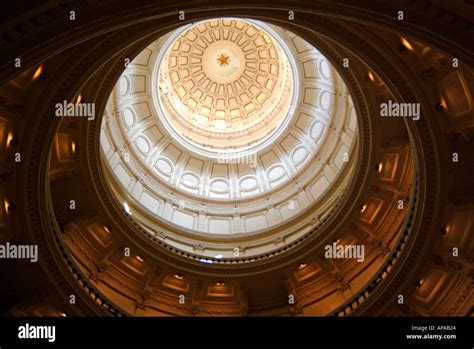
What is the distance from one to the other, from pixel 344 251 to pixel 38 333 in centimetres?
1715

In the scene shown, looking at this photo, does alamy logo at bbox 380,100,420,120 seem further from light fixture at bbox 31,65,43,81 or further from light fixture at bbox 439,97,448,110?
light fixture at bbox 31,65,43,81

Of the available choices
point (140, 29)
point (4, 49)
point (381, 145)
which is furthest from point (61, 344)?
point (381, 145)

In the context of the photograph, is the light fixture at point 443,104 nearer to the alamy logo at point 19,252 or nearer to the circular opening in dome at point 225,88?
the alamy logo at point 19,252

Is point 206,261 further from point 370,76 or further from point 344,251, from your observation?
point 370,76

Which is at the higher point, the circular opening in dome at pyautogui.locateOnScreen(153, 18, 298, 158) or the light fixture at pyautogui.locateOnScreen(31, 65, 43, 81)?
the circular opening in dome at pyautogui.locateOnScreen(153, 18, 298, 158)

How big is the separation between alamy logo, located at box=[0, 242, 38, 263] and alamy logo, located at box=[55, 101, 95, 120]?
508 cm

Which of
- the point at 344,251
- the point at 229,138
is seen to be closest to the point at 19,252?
the point at 344,251

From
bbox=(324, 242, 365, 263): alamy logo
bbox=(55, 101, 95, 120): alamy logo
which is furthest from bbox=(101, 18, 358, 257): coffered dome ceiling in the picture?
bbox=(55, 101, 95, 120): alamy logo

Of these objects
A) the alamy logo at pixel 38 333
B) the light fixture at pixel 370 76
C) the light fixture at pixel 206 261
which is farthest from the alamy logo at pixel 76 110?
the light fixture at pixel 370 76

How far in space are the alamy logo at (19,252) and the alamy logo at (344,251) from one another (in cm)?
1357

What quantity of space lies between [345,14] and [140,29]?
6669mm

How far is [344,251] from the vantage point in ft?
78.8

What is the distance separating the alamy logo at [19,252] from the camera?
55.4 feet

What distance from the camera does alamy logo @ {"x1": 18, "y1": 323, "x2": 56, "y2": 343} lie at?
32.3ft
